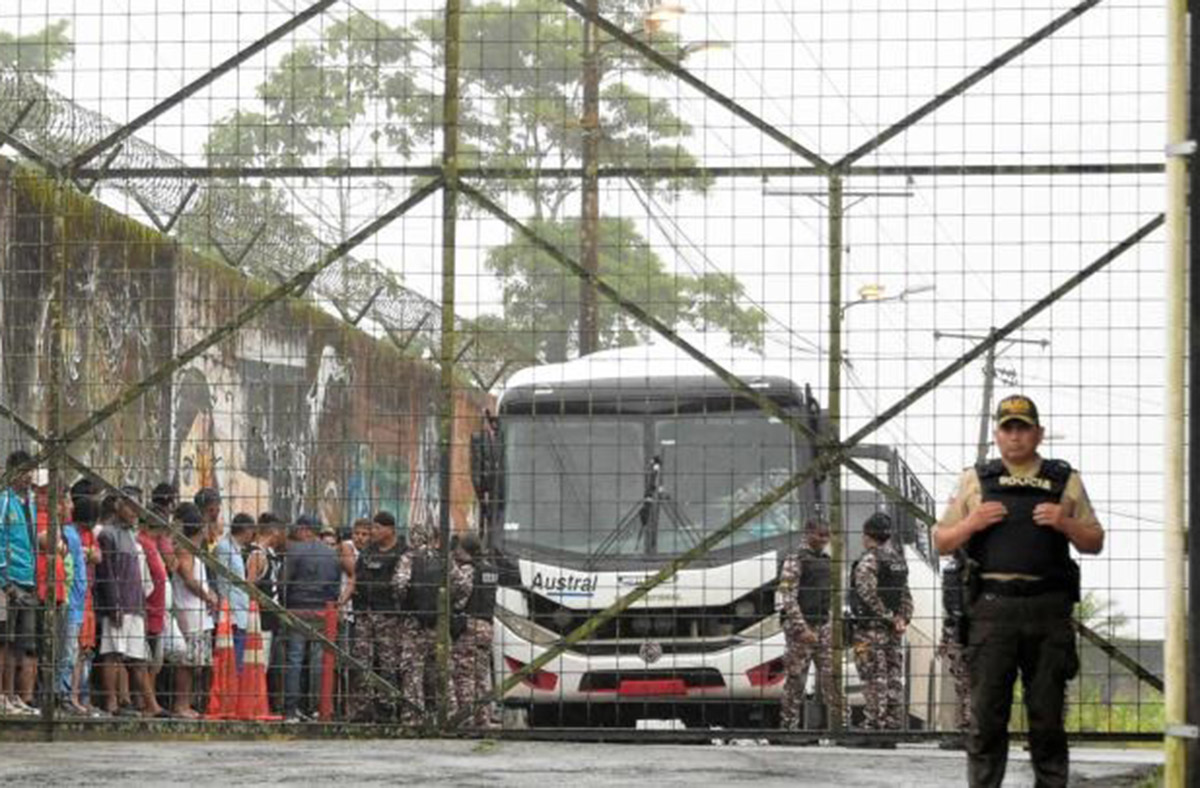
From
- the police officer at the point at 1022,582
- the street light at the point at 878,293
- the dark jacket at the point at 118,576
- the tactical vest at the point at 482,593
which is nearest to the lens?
the police officer at the point at 1022,582

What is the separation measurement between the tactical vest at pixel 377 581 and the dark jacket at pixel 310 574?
1.30ft

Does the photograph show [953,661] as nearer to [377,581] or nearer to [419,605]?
[419,605]

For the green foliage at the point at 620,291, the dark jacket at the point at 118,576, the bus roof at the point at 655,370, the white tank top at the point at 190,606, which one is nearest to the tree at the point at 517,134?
the green foliage at the point at 620,291

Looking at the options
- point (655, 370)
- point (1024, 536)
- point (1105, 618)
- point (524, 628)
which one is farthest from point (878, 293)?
point (655, 370)

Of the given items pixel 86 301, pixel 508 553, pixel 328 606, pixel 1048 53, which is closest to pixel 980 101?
pixel 1048 53

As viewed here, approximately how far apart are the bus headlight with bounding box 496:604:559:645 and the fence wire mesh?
0.11 feet

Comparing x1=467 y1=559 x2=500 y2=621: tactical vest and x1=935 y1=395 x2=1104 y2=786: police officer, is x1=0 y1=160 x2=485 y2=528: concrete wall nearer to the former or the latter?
x1=467 y1=559 x2=500 y2=621: tactical vest

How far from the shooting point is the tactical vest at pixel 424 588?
45.7 ft

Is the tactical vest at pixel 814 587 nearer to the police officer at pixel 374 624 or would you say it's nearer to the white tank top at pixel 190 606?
the police officer at pixel 374 624

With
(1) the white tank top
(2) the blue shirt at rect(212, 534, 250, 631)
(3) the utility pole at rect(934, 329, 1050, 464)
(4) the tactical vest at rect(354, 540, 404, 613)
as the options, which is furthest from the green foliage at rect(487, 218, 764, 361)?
(1) the white tank top

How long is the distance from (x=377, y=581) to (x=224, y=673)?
140 cm

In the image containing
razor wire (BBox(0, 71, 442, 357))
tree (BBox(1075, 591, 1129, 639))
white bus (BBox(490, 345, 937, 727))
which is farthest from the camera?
white bus (BBox(490, 345, 937, 727))

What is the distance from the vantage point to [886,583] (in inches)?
587

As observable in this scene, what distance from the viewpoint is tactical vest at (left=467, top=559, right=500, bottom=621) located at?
14.6 metres
